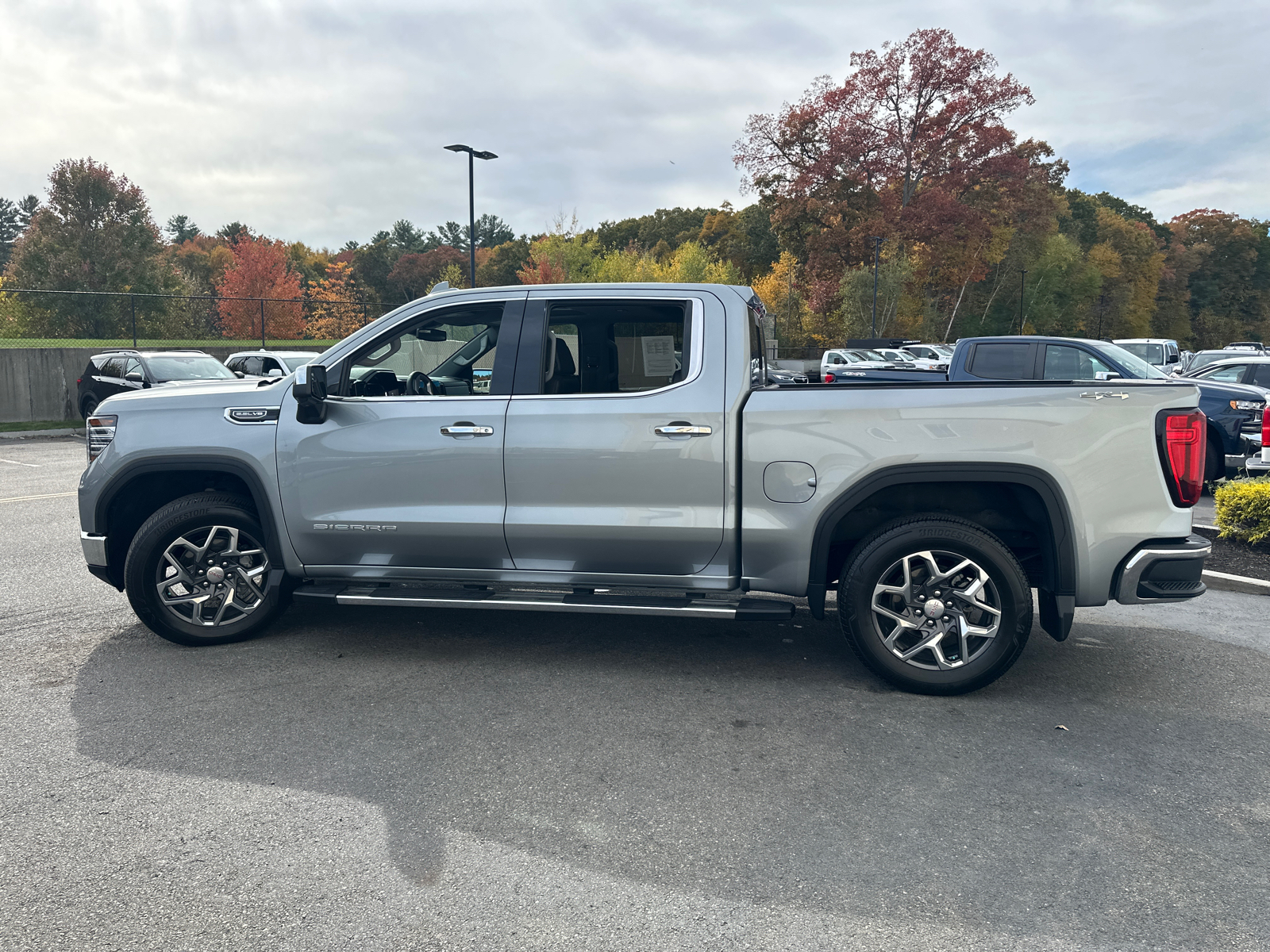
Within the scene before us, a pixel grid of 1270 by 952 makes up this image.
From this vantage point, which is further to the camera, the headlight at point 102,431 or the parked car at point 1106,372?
the parked car at point 1106,372

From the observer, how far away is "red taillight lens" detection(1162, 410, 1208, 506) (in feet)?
13.9

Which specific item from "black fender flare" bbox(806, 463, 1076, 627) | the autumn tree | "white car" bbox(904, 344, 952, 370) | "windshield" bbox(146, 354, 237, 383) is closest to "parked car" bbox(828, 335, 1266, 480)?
"black fender flare" bbox(806, 463, 1076, 627)

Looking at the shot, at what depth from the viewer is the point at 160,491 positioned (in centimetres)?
539

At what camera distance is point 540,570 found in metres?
4.84

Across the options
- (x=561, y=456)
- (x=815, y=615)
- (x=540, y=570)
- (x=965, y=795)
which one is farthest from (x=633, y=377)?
(x=965, y=795)

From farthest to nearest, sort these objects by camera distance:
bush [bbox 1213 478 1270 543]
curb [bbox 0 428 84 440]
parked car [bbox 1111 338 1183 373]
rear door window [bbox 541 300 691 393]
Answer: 1. parked car [bbox 1111 338 1183 373]
2. curb [bbox 0 428 84 440]
3. bush [bbox 1213 478 1270 543]
4. rear door window [bbox 541 300 691 393]

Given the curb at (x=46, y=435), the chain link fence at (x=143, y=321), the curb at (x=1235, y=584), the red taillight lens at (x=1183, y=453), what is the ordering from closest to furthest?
the red taillight lens at (x=1183, y=453) < the curb at (x=1235, y=584) < the curb at (x=46, y=435) < the chain link fence at (x=143, y=321)

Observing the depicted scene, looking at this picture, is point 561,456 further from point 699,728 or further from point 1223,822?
point 1223,822

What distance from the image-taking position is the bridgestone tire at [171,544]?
5086 mm

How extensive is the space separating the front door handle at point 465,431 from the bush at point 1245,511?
6.60 meters

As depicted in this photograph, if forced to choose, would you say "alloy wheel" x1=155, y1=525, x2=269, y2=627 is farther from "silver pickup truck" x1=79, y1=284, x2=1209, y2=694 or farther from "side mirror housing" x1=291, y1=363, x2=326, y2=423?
"side mirror housing" x1=291, y1=363, x2=326, y2=423

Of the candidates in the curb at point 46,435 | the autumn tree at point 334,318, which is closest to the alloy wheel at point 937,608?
the curb at point 46,435

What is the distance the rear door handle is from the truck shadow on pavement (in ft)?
4.10

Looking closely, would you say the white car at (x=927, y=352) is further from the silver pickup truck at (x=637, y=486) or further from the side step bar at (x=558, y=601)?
the side step bar at (x=558, y=601)
